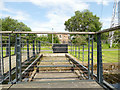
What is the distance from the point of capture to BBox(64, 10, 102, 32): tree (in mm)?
31406

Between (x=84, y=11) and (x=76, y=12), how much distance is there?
109 inches

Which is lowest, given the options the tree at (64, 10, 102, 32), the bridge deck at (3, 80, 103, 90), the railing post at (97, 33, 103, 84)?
the bridge deck at (3, 80, 103, 90)

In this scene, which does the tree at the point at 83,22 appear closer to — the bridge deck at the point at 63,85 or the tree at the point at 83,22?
the tree at the point at 83,22

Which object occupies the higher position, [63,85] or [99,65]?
[99,65]

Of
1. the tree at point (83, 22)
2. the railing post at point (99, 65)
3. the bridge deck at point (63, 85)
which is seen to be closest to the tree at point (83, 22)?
the tree at point (83, 22)

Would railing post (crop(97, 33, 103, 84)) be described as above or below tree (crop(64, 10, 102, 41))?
below

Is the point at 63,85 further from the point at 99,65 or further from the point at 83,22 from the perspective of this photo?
the point at 83,22

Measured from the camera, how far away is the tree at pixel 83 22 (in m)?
31.4

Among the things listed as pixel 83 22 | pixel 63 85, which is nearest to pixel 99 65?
pixel 63 85

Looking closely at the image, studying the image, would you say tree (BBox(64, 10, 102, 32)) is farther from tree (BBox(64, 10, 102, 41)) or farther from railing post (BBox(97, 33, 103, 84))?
railing post (BBox(97, 33, 103, 84))

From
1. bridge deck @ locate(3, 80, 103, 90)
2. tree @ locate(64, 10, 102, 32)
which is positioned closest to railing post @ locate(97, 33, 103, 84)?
bridge deck @ locate(3, 80, 103, 90)

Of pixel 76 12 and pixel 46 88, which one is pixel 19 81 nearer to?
pixel 46 88

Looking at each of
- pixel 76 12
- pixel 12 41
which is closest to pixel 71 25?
pixel 76 12

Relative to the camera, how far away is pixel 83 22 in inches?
1241
